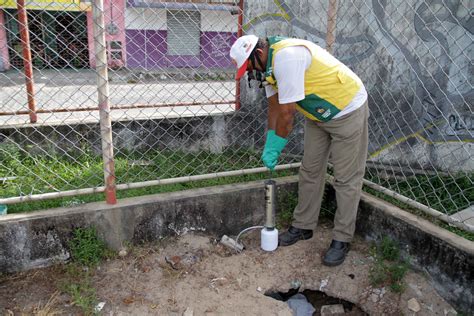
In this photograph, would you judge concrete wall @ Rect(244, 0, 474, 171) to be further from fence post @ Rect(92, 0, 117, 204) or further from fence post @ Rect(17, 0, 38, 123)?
fence post @ Rect(17, 0, 38, 123)

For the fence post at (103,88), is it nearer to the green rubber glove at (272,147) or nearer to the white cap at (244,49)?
the white cap at (244,49)

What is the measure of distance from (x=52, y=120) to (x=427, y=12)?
373cm

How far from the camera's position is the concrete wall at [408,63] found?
360 centimetres

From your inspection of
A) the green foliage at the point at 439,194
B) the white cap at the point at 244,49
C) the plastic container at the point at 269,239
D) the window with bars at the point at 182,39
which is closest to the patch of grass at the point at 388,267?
the green foliage at the point at 439,194

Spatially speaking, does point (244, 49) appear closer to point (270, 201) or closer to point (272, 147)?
point (272, 147)

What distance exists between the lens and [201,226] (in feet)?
10.4

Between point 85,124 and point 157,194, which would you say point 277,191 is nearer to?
point 157,194

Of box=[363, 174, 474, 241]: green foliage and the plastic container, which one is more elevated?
box=[363, 174, 474, 241]: green foliage

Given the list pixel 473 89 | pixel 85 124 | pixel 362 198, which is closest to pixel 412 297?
pixel 362 198

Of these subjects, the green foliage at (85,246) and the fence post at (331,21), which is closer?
the green foliage at (85,246)

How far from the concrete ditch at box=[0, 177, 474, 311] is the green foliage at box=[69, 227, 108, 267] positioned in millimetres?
43

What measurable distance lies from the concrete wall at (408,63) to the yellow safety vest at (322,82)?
1.10 meters

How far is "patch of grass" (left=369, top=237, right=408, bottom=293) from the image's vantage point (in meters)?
2.66

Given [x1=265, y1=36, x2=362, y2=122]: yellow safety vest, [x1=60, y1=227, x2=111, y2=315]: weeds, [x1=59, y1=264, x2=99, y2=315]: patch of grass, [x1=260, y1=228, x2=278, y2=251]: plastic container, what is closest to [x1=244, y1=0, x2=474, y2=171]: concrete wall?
[x1=265, y1=36, x2=362, y2=122]: yellow safety vest
